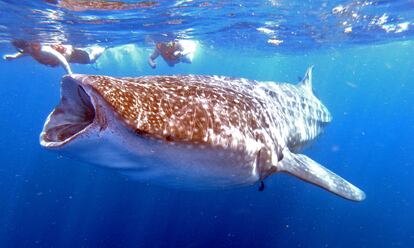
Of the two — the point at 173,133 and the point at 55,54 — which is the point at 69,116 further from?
the point at 55,54

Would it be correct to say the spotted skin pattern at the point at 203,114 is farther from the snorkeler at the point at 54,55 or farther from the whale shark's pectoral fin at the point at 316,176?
the snorkeler at the point at 54,55

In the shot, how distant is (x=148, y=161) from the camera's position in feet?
10.3

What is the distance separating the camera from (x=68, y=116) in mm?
3518

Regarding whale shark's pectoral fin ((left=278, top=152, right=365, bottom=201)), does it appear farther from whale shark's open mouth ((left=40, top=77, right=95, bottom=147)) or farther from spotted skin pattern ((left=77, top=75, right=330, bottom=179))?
whale shark's open mouth ((left=40, top=77, right=95, bottom=147))

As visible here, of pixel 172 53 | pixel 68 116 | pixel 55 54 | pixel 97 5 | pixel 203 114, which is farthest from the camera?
pixel 172 53

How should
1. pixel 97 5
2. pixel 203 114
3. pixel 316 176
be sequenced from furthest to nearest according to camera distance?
pixel 97 5 < pixel 316 176 < pixel 203 114

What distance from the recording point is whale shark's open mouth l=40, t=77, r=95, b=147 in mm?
3277

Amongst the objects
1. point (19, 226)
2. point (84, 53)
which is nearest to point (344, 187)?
point (84, 53)

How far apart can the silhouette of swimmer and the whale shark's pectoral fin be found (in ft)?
29.5

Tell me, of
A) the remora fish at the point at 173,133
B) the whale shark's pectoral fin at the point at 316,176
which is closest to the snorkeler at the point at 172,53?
the remora fish at the point at 173,133

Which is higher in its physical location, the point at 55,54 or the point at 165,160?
the point at 165,160

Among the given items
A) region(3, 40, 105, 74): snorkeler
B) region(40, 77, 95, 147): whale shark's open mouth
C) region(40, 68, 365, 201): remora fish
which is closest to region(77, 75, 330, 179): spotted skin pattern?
region(40, 68, 365, 201): remora fish

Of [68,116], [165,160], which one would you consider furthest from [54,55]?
[165,160]

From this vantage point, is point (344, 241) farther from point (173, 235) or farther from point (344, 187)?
point (344, 187)
